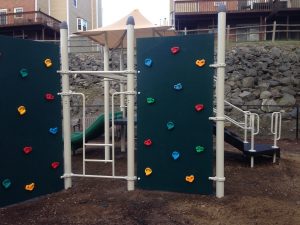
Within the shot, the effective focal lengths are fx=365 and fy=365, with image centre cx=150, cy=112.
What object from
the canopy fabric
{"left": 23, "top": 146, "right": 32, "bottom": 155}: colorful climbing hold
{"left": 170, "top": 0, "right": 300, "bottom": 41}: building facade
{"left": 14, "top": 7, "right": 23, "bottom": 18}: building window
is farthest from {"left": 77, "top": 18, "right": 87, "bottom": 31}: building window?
{"left": 23, "top": 146, "right": 32, "bottom": 155}: colorful climbing hold

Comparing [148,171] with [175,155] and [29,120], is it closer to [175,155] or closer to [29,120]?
[175,155]

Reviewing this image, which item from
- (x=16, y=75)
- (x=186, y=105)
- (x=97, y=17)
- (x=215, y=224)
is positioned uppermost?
(x=97, y=17)

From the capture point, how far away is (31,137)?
5531 mm

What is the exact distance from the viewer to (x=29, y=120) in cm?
548

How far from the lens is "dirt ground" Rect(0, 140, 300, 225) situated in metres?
4.70

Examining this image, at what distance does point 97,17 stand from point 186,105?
37273 mm

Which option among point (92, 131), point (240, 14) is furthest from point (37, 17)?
point (92, 131)

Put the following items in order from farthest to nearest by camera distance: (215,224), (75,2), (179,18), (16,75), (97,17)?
1. (97,17)
2. (75,2)
3. (179,18)
4. (16,75)
5. (215,224)

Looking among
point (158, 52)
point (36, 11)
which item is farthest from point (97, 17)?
point (158, 52)

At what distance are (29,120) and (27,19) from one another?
27.7 m

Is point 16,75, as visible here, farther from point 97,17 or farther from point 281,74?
point 97,17

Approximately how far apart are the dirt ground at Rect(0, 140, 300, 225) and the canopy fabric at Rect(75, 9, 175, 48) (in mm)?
3837

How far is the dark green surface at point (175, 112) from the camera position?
5590 millimetres

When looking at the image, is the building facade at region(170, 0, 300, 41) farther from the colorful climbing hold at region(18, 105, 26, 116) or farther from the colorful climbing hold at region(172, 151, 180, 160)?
the colorful climbing hold at region(18, 105, 26, 116)
